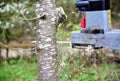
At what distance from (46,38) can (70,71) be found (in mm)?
1880

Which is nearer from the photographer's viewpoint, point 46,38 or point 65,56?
point 46,38

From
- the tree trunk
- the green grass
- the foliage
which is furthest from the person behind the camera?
the foliage

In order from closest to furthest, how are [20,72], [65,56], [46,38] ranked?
[46,38]
[65,56]
[20,72]

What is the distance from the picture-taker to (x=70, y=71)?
5.16m

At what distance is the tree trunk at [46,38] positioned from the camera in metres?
3.39

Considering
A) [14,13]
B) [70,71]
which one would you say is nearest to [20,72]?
[70,71]

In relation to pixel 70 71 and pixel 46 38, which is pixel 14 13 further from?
pixel 46 38

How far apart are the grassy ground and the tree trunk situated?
4.46 feet

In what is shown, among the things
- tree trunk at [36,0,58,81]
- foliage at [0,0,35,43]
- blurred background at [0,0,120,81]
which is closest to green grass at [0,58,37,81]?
blurred background at [0,0,120,81]

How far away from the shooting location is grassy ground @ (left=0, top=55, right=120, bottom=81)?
507 cm

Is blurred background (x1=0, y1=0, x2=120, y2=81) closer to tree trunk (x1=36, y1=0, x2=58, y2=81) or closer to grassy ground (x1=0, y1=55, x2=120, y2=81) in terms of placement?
grassy ground (x1=0, y1=55, x2=120, y2=81)

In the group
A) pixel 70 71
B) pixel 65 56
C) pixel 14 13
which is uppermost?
pixel 14 13

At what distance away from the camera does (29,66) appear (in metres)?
7.10

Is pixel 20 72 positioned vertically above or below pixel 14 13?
below
